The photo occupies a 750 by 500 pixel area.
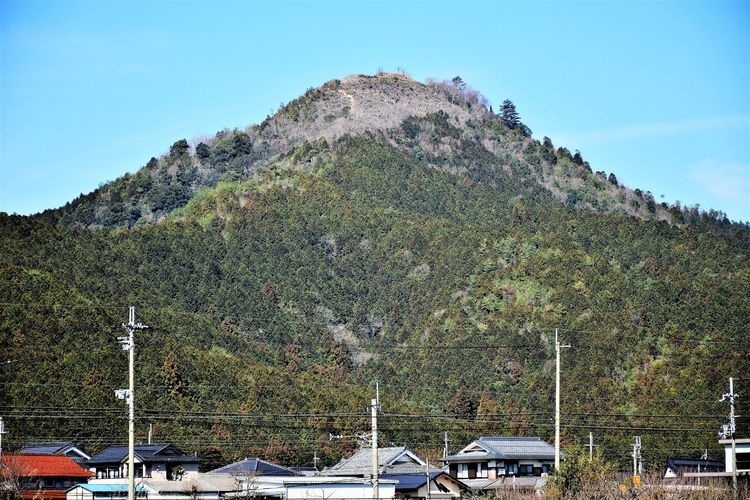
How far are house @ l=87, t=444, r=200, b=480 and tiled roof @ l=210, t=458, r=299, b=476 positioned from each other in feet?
8.46

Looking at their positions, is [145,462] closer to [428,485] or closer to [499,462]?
[428,485]

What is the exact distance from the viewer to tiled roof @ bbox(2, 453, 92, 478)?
2456 inches

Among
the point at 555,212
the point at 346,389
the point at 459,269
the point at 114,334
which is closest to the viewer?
the point at 114,334

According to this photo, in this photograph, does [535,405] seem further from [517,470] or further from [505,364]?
[517,470]

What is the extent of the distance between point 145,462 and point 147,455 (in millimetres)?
394

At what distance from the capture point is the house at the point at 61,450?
70.2m

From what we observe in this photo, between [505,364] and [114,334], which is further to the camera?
[505,364]

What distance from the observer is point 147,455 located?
6662 centimetres

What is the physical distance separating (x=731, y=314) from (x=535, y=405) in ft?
57.9

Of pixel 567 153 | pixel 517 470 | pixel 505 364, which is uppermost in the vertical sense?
pixel 567 153

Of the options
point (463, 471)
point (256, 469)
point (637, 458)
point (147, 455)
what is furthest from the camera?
point (637, 458)

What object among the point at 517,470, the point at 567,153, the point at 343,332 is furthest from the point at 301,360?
the point at 567,153

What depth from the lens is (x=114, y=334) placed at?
8550 cm

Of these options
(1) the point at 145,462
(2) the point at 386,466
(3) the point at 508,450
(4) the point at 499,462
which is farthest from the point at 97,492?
(3) the point at 508,450
